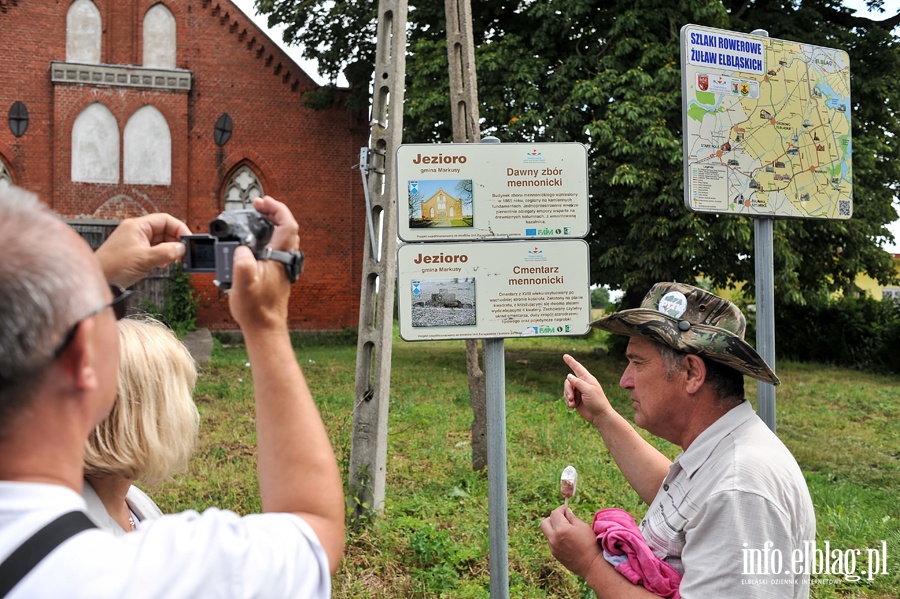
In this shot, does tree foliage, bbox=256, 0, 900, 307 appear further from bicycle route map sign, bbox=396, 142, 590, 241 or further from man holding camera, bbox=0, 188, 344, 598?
man holding camera, bbox=0, 188, 344, 598

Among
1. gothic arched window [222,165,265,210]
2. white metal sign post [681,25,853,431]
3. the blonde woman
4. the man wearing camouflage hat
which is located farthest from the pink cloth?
gothic arched window [222,165,265,210]

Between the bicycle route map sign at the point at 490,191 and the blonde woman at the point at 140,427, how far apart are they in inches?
65.8

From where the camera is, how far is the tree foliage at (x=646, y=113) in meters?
13.1

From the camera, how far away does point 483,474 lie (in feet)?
23.7

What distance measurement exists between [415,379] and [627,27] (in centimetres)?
751

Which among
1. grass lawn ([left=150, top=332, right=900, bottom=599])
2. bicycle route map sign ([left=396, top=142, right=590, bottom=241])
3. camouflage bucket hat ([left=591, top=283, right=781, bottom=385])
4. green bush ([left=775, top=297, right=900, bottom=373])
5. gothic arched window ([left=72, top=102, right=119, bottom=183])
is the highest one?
gothic arched window ([left=72, top=102, right=119, bottom=183])

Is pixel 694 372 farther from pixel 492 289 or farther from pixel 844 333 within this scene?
pixel 844 333

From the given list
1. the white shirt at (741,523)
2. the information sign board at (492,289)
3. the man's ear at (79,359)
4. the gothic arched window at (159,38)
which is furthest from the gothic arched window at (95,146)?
the man's ear at (79,359)

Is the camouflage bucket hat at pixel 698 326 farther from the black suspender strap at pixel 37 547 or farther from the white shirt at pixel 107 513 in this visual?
the black suspender strap at pixel 37 547

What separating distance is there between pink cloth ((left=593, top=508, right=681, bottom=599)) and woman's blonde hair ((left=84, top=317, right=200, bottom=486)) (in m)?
1.24

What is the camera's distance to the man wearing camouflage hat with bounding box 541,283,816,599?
6.47 feet

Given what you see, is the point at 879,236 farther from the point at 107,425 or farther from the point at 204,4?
the point at 204,4

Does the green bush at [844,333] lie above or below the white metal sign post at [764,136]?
below

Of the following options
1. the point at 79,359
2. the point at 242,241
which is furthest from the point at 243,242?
the point at 79,359
